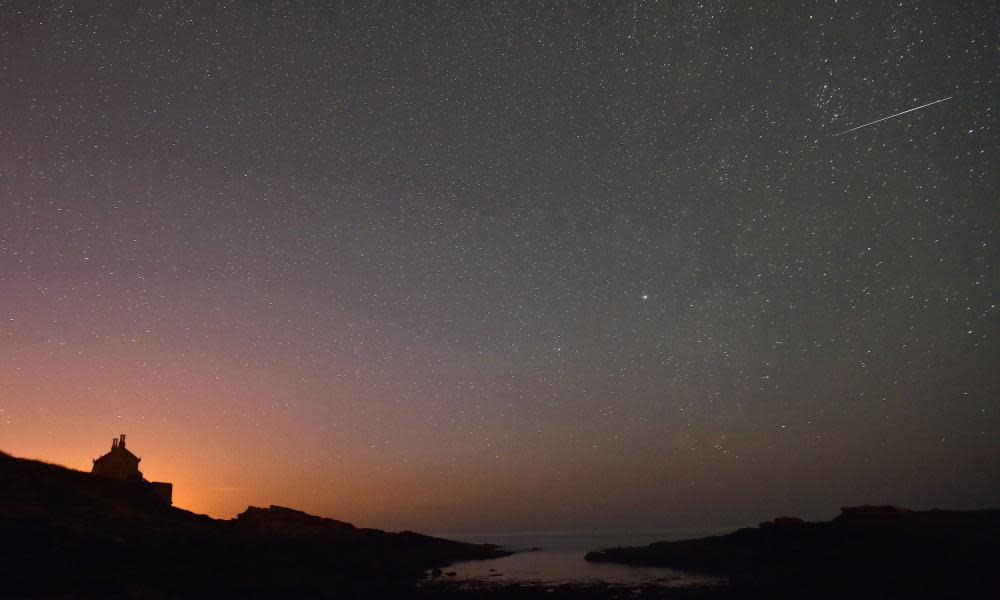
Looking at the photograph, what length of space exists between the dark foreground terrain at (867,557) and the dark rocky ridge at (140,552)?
992 inches

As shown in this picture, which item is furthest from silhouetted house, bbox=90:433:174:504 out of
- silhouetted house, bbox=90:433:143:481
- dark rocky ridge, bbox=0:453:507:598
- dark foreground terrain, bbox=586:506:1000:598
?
dark foreground terrain, bbox=586:506:1000:598

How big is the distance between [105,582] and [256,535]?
35.4 m

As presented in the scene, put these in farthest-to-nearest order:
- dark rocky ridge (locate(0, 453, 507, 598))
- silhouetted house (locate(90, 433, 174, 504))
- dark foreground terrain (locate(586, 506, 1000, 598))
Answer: silhouetted house (locate(90, 433, 174, 504)), dark foreground terrain (locate(586, 506, 1000, 598)), dark rocky ridge (locate(0, 453, 507, 598))

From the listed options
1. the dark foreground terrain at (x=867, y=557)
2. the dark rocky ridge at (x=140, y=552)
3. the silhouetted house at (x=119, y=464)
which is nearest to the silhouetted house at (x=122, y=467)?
the silhouetted house at (x=119, y=464)

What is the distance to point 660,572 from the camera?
53938mm

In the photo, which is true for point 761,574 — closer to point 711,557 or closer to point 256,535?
point 711,557

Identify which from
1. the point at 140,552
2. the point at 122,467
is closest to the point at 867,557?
the point at 140,552

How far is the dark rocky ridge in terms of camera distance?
83.9ft

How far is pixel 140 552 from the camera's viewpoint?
112ft

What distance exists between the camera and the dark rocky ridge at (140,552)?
83.9 ft

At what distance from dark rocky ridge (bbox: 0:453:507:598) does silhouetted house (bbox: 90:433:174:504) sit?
5817 millimetres

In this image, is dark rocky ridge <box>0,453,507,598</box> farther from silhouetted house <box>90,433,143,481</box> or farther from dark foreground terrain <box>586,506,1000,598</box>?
dark foreground terrain <box>586,506,1000,598</box>

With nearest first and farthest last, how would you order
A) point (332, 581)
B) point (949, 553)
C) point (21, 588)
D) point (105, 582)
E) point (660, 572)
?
point (21, 588) < point (105, 582) < point (949, 553) < point (332, 581) < point (660, 572)

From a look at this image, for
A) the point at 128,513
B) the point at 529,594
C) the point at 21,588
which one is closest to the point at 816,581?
the point at 529,594
